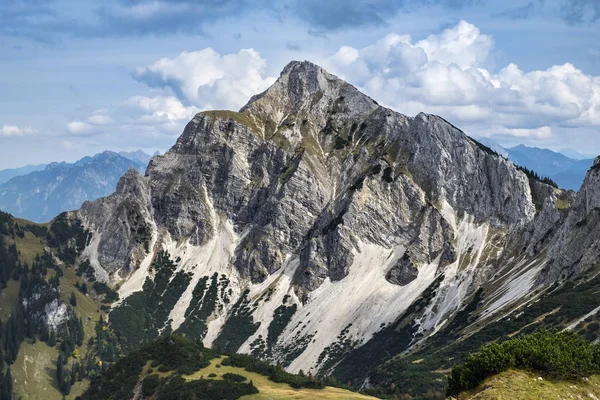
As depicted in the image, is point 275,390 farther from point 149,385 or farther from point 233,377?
point 149,385

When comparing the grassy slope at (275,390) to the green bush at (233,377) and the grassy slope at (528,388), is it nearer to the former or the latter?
the green bush at (233,377)

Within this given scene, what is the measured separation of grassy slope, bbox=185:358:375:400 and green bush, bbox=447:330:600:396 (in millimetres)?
92319

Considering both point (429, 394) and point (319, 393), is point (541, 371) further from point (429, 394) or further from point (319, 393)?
point (429, 394)

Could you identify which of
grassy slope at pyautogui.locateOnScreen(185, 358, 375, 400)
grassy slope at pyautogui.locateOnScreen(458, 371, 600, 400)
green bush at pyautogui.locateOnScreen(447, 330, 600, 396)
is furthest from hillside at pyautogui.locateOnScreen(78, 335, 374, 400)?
grassy slope at pyautogui.locateOnScreen(458, 371, 600, 400)

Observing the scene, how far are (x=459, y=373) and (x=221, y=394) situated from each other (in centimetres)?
10552

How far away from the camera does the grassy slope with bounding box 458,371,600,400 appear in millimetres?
60344

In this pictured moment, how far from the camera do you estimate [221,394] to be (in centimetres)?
16625

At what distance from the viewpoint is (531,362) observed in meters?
69.4

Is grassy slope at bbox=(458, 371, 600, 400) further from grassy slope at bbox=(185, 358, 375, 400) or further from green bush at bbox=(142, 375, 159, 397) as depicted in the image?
green bush at bbox=(142, 375, 159, 397)

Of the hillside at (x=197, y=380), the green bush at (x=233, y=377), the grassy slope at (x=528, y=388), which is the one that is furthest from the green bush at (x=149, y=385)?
the grassy slope at (x=528, y=388)

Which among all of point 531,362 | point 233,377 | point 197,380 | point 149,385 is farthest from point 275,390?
point 531,362

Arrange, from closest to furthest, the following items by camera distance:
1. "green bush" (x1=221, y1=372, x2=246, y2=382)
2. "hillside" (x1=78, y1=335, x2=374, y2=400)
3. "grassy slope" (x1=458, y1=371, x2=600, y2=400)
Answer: "grassy slope" (x1=458, y1=371, x2=600, y2=400) → "hillside" (x1=78, y1=335, x2=374, y2=400) → "green bush" (x1=221, y1=372, x2=246, y2=382)

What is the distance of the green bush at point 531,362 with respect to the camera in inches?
2657

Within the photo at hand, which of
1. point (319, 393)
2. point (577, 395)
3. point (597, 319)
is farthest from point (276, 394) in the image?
point (577, 395)
